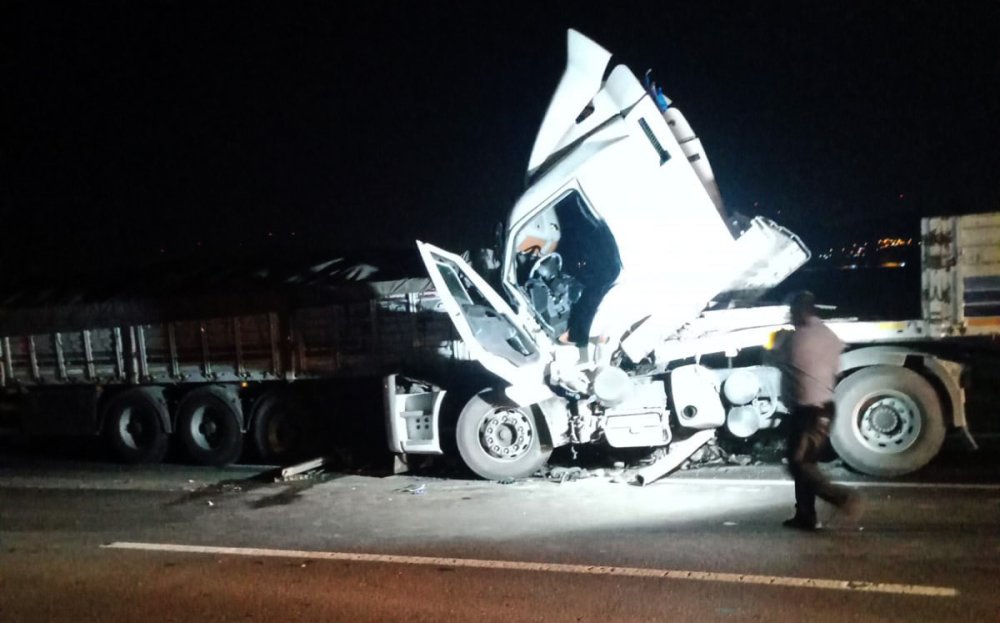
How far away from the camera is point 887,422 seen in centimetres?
771

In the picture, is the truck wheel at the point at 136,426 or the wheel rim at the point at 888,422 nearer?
the wheel rim at the point at 888,422

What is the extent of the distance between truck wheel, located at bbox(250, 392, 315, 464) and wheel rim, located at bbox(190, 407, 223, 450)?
22.8 inches

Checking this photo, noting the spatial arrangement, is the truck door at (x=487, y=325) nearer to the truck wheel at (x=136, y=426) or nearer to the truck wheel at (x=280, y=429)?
the truck wheel at (x=280, y=429)

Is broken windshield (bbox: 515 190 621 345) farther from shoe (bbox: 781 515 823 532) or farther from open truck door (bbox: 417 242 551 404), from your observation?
shoe (bbox: 781 515 823 532)

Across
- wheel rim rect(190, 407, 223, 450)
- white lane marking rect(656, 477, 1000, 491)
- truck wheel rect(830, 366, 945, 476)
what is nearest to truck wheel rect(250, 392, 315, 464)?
wheel rim rect(190, 407, 223, 450)

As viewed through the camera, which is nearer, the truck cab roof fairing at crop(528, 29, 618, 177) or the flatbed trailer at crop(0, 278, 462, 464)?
the truck cab roof fairing at crop(528, 29, 618, 177)

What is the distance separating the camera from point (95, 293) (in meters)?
12.8

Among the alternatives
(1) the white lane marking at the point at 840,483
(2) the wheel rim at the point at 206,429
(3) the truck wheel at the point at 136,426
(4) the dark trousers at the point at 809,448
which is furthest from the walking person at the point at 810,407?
(3) the truck wheel at the point at 136,426

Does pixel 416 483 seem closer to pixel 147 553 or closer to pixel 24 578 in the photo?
pixel 147 553

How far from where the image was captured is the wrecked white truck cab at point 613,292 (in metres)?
7.73

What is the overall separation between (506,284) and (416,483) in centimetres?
239

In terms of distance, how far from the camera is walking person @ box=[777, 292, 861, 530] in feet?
19.3

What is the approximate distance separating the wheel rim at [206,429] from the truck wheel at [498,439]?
4189mm

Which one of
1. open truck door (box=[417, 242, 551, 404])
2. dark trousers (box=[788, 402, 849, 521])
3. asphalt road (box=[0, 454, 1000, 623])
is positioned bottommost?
asphalt road (box=[0, 454, 1000, 623])
